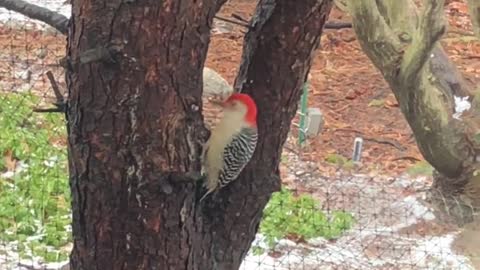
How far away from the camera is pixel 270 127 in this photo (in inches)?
96.6

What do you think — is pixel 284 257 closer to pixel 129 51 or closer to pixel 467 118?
pixel 467 118

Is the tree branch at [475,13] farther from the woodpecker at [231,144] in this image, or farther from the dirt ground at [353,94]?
the woodpecker at [231,144]

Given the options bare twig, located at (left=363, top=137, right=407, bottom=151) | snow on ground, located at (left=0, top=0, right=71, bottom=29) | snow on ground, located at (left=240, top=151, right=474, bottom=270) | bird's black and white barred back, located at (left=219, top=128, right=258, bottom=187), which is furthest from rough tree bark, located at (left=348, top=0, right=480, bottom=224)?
snow on ground, located at (left=0, top=0, right=71, bottom=29)

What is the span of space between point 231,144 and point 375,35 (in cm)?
206

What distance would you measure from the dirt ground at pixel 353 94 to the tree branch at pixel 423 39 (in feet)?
4.58

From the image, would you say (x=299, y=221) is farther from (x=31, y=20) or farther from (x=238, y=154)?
(x=31, y=20)

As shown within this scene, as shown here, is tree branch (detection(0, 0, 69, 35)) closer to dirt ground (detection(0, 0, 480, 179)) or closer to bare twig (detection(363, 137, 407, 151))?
dirt ground (detection(0, 0, 480, 179))

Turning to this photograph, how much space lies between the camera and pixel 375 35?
441 cm

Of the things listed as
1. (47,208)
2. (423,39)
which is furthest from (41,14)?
(47,208)

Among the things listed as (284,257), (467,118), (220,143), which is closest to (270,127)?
(220,143)

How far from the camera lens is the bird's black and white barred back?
7.86 ft

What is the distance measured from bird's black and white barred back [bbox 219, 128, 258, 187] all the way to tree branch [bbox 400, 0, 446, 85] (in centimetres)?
185

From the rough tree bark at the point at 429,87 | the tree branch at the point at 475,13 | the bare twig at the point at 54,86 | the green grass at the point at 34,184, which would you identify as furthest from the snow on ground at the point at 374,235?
the bare twig at the point at 54,86

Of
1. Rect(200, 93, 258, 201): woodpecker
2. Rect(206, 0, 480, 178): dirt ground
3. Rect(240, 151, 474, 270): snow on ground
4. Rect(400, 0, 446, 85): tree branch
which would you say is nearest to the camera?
Rect(200, 93, 258, 201): woodpecker
